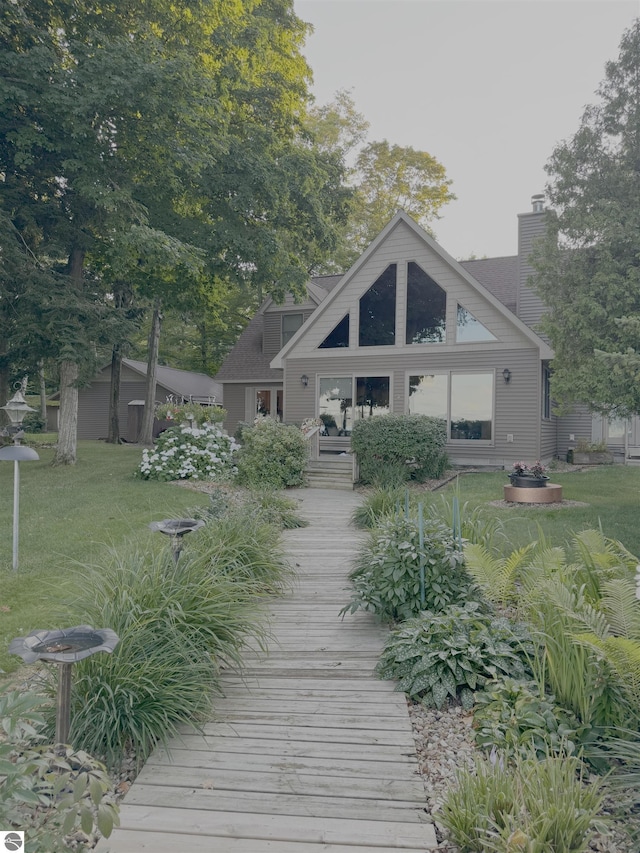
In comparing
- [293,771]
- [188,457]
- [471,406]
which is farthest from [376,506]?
[471,406]

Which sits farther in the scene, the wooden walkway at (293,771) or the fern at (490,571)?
the fern at (490,571)

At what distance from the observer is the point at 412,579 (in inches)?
170

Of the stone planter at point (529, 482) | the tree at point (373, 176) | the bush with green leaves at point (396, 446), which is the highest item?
the tree at point (373, 176)

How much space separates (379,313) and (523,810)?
1272cm

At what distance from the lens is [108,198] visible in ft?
36.0

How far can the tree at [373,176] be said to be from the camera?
25.0 m

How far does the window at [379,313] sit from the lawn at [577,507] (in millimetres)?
4236

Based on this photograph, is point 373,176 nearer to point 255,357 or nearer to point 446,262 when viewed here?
point 255,357

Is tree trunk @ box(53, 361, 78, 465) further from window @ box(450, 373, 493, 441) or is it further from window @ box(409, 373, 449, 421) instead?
window @ box(450, 373, 493, 441)

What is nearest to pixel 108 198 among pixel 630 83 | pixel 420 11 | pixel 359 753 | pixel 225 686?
pixel 420 11

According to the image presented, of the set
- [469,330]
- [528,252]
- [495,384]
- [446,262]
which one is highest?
[528,252]

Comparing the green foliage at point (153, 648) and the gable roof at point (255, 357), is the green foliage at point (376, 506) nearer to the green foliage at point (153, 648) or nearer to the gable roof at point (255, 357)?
the green foliage at point (153, 648)

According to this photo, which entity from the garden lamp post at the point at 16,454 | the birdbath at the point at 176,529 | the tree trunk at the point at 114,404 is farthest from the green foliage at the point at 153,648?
the tree trunk at the point at 114,404

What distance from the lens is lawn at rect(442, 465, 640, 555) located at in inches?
263
